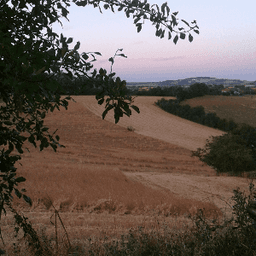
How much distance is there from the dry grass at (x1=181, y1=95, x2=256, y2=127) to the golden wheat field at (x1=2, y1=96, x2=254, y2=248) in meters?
15.6

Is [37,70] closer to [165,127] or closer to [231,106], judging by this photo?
[165,127]

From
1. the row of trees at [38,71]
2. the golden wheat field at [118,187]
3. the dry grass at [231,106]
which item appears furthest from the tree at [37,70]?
the dry grass at [231,106]

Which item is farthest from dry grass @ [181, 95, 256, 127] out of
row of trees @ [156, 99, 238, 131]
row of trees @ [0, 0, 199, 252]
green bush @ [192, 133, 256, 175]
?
row of trees @ [0, 0, 199, 252]

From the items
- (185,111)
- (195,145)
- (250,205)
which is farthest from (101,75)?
(185,111)

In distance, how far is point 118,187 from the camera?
757 centimetres

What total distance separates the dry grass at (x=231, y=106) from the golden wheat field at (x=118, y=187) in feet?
51.3

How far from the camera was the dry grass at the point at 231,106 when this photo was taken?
3049 cm

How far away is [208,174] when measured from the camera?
473 inches

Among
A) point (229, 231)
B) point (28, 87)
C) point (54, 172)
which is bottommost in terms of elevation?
point (54, 172)

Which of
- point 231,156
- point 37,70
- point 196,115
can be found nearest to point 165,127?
point 196,115

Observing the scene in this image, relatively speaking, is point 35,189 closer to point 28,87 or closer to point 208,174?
point 28,87

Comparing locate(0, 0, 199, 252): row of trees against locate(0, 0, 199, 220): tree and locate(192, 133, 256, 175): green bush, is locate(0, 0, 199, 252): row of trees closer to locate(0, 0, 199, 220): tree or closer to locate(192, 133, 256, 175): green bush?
locate(0, 0, 199, 220): tree

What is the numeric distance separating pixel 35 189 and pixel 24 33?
5288 millimetres

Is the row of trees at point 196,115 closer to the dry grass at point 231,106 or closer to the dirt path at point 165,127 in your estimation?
the dirt path at point 165,127
